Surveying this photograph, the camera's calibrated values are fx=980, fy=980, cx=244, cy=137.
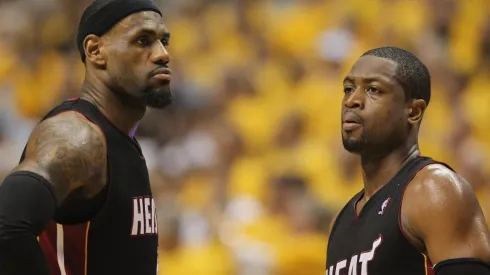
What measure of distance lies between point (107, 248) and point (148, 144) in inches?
205

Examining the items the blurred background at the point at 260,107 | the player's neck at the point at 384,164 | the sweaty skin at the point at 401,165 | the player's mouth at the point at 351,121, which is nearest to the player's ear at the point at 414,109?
the sweaty skin at the point at 401,165

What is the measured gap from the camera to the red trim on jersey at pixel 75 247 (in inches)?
154

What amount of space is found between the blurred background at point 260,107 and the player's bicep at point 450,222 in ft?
10.1

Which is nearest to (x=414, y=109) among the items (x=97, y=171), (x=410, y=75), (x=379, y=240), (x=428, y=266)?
(x=410, y=75)

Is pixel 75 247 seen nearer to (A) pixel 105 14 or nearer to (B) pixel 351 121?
(A) pixel 105 14

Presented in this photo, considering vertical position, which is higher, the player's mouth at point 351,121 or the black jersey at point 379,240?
the player's mouth at point 351,121

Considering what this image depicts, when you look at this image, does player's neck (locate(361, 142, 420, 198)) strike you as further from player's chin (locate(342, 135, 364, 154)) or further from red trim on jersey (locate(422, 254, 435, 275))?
red trim on jersey (locate(422, 254, 435, 275))

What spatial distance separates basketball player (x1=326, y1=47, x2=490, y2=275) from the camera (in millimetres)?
3631

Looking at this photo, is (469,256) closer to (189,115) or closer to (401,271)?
(401,271)

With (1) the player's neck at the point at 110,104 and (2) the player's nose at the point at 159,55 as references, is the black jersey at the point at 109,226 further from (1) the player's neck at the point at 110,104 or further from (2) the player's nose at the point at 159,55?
(2) the player's nose at the point at 159,55

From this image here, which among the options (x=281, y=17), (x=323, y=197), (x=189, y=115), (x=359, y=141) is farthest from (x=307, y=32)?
(x=359, y=141)

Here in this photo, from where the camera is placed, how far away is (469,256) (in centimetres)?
360

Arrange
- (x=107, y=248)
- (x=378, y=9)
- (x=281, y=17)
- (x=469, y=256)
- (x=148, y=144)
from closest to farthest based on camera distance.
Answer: (x=469, y=256)
(x=107, y=248)
(x=148, y=144)
(x=378, y=9)
(x=281, y=17)

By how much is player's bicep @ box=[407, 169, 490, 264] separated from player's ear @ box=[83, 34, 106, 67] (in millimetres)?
1477
